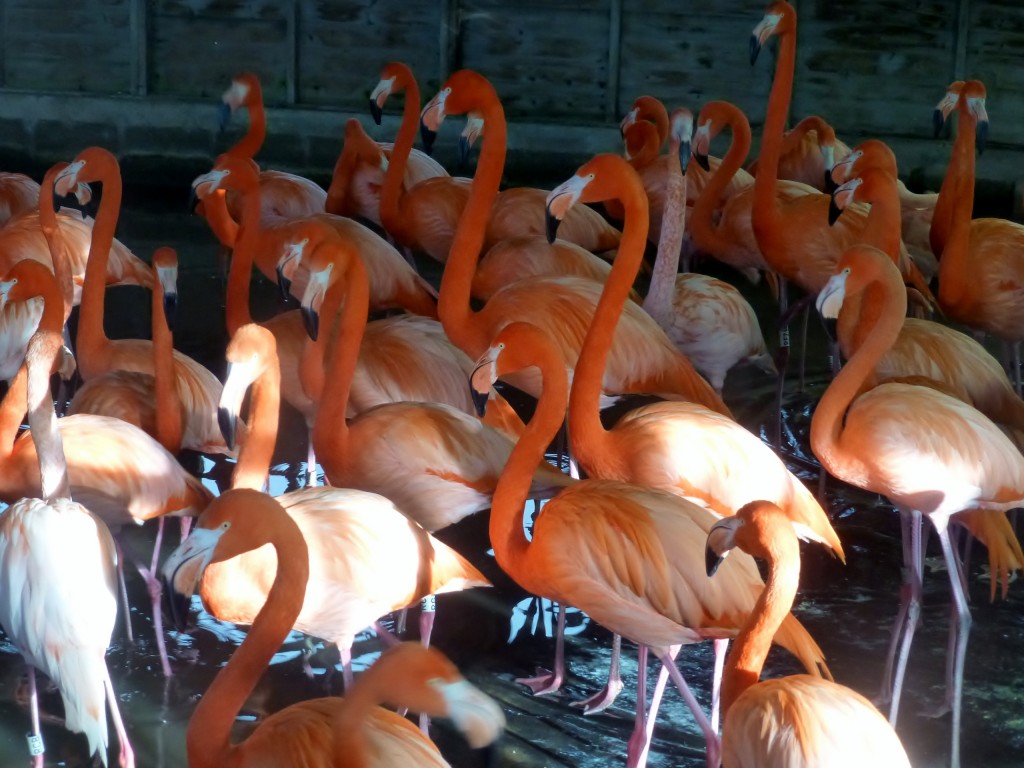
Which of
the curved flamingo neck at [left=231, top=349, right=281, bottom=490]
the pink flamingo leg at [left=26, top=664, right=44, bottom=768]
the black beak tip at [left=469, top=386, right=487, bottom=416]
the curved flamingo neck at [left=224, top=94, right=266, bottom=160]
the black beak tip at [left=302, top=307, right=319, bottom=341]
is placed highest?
the curved flamingo neck at [left=224, top=94, right=266, bottom=160]

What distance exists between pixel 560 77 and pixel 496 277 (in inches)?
199

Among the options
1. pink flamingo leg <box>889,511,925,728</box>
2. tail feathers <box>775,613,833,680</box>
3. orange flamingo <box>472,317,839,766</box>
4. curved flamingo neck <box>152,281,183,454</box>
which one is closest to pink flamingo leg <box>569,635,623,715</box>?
orange flamingo <box>472,317,839,766</box>

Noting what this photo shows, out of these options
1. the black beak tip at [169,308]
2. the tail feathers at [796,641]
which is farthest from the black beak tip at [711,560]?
the black beak tip at [169,308]

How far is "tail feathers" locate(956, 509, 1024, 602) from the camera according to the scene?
3670mm

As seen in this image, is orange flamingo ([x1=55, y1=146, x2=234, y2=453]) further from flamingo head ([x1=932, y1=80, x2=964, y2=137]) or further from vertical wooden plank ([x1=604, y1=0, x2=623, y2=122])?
vertical wooden plank ([x1=604, y1=0, x2=623, y2=122])

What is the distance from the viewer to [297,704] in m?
2.50

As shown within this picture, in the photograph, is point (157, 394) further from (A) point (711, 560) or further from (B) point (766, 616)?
(B) point (766, 616)

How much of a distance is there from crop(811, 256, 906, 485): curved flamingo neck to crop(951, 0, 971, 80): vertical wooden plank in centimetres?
635

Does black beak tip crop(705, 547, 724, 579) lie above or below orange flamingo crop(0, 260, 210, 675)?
above

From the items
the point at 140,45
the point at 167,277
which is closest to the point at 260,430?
the point at 167,277

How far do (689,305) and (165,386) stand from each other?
6.74ft

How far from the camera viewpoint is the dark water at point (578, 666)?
10.7 feet

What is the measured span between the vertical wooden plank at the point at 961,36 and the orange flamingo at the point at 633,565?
731 centimetres

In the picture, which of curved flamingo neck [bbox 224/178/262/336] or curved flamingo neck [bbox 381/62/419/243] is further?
curved flamingo neck [bbox 381/62/419/243]
